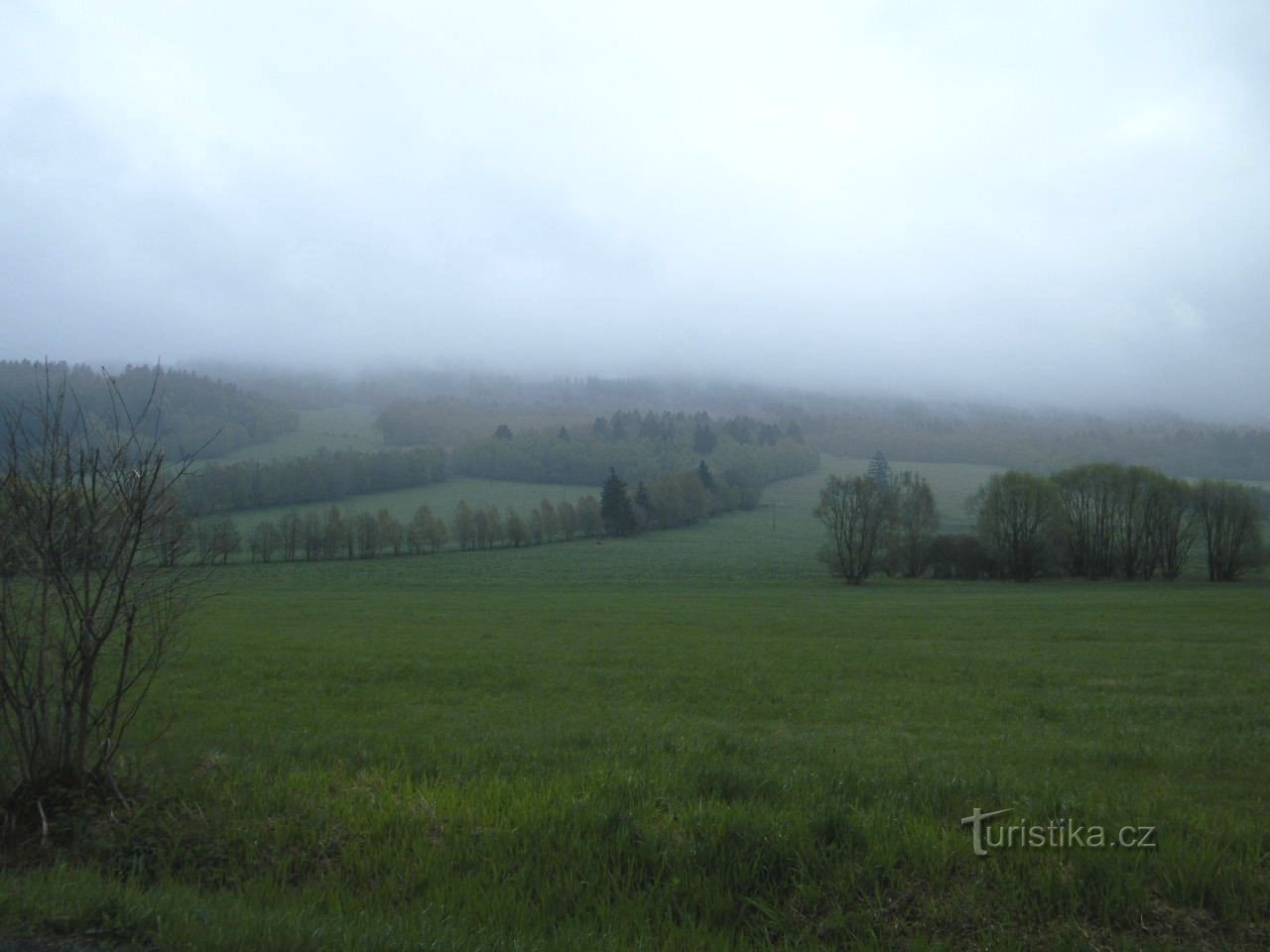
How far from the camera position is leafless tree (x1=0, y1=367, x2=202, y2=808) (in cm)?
655

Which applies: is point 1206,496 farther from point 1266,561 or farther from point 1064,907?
point 1064,907

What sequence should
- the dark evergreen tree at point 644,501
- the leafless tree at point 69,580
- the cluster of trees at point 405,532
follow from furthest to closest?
the dark evergreen tree at point 644,501 → the cluster of trees at point 405,532 → the leafless tree at point 69,580

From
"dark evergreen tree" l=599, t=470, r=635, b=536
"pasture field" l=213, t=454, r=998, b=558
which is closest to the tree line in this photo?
"pasture field" l=213, t=454, r=998, b=558

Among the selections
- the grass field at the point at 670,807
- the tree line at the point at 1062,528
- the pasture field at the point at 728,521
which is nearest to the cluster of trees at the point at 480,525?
the pasture field at the point at 728,521

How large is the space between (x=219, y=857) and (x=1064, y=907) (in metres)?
6.05

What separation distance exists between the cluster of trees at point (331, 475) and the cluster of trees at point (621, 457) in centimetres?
1118

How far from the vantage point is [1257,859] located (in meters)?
5.28

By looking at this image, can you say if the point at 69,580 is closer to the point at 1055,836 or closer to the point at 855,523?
the point at 1055,836

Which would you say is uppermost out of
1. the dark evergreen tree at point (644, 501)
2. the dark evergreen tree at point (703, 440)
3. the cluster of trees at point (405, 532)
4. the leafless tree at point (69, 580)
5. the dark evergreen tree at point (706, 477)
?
the dark evergreen tree at point (703, 440)

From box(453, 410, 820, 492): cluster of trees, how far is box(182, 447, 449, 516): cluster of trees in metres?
11.2

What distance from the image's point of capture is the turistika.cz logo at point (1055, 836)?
5582mm

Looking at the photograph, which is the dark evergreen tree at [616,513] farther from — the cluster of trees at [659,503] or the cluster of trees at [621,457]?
the cluster of trees at [621,457]

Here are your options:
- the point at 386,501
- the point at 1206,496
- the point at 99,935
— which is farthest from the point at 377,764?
the point at 386,501

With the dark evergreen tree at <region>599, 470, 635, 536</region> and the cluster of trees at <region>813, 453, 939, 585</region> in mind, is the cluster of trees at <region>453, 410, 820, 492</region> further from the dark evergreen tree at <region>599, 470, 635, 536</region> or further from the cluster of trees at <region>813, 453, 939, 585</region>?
the cluster of trees at <region>813, 453, 939, 585</region>
